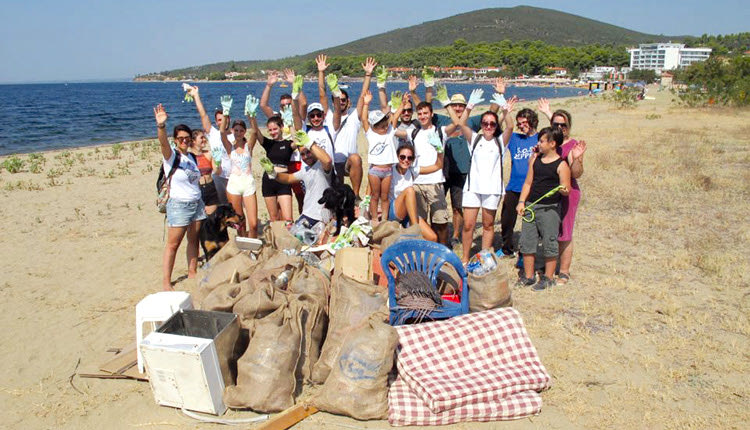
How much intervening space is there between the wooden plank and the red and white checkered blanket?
0.55 meters

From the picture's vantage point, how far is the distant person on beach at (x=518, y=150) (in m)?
5.54

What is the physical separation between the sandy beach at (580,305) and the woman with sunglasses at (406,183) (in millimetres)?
1337

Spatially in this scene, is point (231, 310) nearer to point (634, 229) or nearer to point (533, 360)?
point (533, 360)

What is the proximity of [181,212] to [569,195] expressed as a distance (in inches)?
151

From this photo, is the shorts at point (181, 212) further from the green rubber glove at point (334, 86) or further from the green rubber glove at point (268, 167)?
the green rubber glove at point (334, 86)

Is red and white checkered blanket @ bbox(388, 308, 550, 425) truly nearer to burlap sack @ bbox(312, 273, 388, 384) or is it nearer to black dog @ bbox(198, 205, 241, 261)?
burlap sack @ bbox(312, 273, 388, 384)

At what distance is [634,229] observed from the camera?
23.5 feet

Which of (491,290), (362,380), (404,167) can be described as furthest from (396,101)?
(362,380)

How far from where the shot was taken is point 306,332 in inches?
148

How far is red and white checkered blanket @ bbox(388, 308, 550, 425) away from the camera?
10.9ft

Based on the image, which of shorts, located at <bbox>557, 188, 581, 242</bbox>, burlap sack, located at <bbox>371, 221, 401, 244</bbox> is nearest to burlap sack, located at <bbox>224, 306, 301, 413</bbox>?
burlap sack, located at <bbox>371, 221, 401, 244</bbox>

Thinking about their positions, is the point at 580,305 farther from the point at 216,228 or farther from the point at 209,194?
the point at 209,194

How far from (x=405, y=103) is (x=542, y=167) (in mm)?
2156

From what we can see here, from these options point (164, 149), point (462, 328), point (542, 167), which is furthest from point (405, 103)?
point (462, 328)
